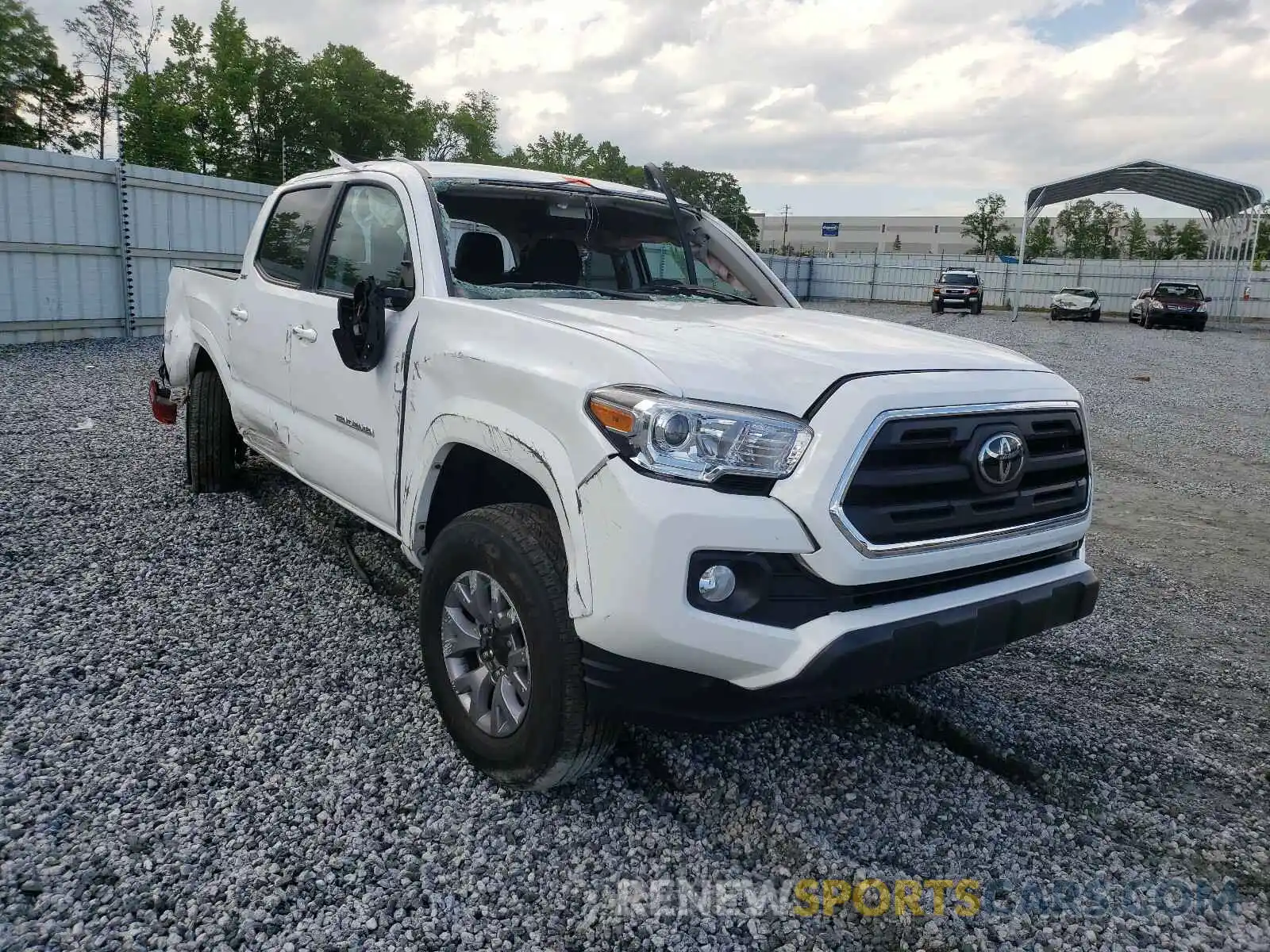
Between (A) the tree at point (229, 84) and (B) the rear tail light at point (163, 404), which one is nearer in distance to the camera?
(B) the rear tail light at point (163, 404)

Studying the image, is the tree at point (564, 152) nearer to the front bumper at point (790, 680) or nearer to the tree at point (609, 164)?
the tree at point (609, 164)

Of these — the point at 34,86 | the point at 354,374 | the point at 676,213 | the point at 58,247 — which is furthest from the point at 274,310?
the point at 34,86

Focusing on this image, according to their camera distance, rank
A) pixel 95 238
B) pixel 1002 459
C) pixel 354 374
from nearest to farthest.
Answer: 1. pixel 1002 459
2. pixel 354 374
3. pixel 95 238

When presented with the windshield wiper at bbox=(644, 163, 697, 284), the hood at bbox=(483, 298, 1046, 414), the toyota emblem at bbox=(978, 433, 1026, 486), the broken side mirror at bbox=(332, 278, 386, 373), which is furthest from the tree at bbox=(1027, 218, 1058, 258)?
the broken side mirror at bbox=(332, 278, 386, 373)

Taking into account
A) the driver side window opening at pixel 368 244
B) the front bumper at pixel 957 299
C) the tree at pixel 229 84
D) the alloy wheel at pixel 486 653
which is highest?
the tree at pixel 229 84

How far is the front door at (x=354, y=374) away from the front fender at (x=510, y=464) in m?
0.24

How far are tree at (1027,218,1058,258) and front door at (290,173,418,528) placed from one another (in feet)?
190

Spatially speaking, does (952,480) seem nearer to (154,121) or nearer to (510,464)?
(510,464)

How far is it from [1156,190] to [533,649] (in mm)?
35728

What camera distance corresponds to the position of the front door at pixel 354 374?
11.0 ft

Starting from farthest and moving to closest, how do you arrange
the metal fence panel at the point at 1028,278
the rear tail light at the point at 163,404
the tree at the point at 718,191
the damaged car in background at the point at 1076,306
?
the tree at the point at 718,191 → the metal fence panel at the point at 1028,278 → the damaged car in background at the point at 1076,306 → the rear tail light at the point at 163,404

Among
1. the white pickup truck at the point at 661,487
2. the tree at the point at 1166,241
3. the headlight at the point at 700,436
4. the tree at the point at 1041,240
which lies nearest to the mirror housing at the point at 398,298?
the white pickup truck at the point at 661,487

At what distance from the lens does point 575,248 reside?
393 cm

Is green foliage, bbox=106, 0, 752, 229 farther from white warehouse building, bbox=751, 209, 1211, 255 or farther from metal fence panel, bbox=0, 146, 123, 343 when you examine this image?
white warehouse building, bbox=751, 209, 1211, 255
